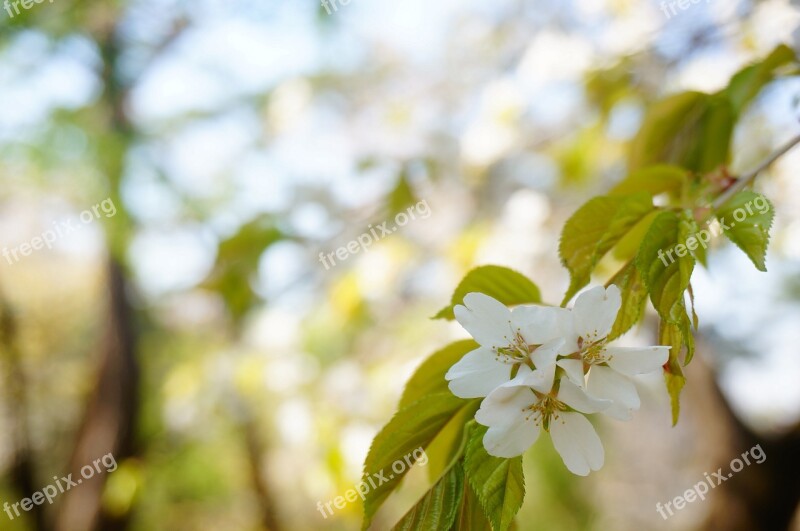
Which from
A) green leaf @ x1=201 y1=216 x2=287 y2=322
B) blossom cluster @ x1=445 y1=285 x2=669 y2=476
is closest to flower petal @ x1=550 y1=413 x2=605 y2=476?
blossom cluster @ x1=445 y1=285 x2=669 y2=476

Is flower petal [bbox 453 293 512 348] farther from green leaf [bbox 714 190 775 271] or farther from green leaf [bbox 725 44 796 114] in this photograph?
green leaf [bbox 725 44 796 114]

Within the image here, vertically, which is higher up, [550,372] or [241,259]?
[241,259]

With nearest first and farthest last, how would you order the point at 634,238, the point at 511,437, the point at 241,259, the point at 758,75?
1. the point at 511,437
2. the point at 634,238
3. the point at 758,75
4. the point at 241,259

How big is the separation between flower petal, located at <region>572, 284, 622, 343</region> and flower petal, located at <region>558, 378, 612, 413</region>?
0.03 meters

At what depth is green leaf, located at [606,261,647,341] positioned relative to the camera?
0.36 metres

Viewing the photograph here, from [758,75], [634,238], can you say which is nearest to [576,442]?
[634,238]

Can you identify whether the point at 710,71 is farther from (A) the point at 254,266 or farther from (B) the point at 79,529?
(B) the point at 79,529

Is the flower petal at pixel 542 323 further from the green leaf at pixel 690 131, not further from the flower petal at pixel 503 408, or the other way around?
the green leaf at pixel 690 131

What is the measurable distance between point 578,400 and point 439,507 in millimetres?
95

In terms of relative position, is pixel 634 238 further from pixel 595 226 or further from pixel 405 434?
pixel 405 434

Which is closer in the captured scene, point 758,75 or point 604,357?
point 604,357

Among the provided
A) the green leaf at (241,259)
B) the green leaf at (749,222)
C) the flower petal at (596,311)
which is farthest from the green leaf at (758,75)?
the green leaf at (241,259)

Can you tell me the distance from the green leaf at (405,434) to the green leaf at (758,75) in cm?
43

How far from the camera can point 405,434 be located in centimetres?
35
